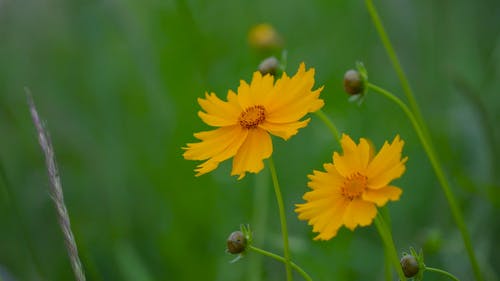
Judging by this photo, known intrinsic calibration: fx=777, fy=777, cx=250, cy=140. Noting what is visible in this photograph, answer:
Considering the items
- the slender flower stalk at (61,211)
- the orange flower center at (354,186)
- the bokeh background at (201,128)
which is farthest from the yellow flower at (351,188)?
the bokeh background at (201,128)

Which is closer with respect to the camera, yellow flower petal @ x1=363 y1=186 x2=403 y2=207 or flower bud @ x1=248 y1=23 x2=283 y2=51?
yellow flower petal @ x1=363 y1=186 x2=403 y2=207

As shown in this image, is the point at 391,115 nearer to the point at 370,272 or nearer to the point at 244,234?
A: the point at 370,272

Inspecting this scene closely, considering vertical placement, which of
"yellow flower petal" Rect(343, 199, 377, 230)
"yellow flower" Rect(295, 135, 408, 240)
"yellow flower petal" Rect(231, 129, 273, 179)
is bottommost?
"yellow flower petal" Rect(343, 199, 377, 230)

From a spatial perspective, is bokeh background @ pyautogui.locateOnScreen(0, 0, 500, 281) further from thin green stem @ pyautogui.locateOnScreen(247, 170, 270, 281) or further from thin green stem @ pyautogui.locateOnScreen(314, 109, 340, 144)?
thin green stem @ pyautogui.locateOnScreen(314, 109, 340, 144)

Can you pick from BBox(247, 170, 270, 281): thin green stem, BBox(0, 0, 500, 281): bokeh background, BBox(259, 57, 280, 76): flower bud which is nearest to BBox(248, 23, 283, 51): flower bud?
BBox(0, 0, 500, 281): bokeh background

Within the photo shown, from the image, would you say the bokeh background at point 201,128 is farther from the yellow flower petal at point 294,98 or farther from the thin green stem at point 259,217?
the yellow flower petal at point 294,98

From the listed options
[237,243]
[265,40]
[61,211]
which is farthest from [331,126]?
[265,40]
